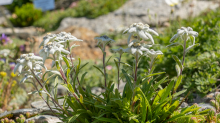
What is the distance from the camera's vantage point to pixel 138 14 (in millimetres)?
9016

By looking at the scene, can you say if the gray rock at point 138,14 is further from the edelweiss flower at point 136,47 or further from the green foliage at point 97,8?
the edelweiss flower at point 136,47

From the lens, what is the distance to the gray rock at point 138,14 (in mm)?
8539

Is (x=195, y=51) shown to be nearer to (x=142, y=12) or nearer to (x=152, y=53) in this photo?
(x=152, y=53)

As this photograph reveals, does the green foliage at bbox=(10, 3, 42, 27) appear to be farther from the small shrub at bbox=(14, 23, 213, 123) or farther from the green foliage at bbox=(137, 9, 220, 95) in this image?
the small shrub at bbox=(14, 23, 213, 123)

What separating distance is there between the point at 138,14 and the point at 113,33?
59.6 inches

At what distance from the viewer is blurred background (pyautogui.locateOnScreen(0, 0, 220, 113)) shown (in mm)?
2727

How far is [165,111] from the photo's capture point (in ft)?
5.74

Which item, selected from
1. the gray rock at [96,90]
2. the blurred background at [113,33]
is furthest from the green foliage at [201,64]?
the gray rock at [96,90]

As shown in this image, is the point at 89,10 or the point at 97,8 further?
the point at 89,10

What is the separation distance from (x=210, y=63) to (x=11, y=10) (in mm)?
20582

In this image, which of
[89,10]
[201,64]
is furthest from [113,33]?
[201,64]

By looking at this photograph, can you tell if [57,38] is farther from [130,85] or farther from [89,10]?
[89,10]

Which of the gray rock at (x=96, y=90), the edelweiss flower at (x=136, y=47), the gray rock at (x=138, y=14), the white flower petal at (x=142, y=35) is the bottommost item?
the gray rock at (x=96, y=90)

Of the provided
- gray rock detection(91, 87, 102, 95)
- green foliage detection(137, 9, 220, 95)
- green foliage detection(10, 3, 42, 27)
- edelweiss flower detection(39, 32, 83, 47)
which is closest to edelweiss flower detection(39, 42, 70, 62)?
edelweiss flower detection(39, 32, 83, 47)
